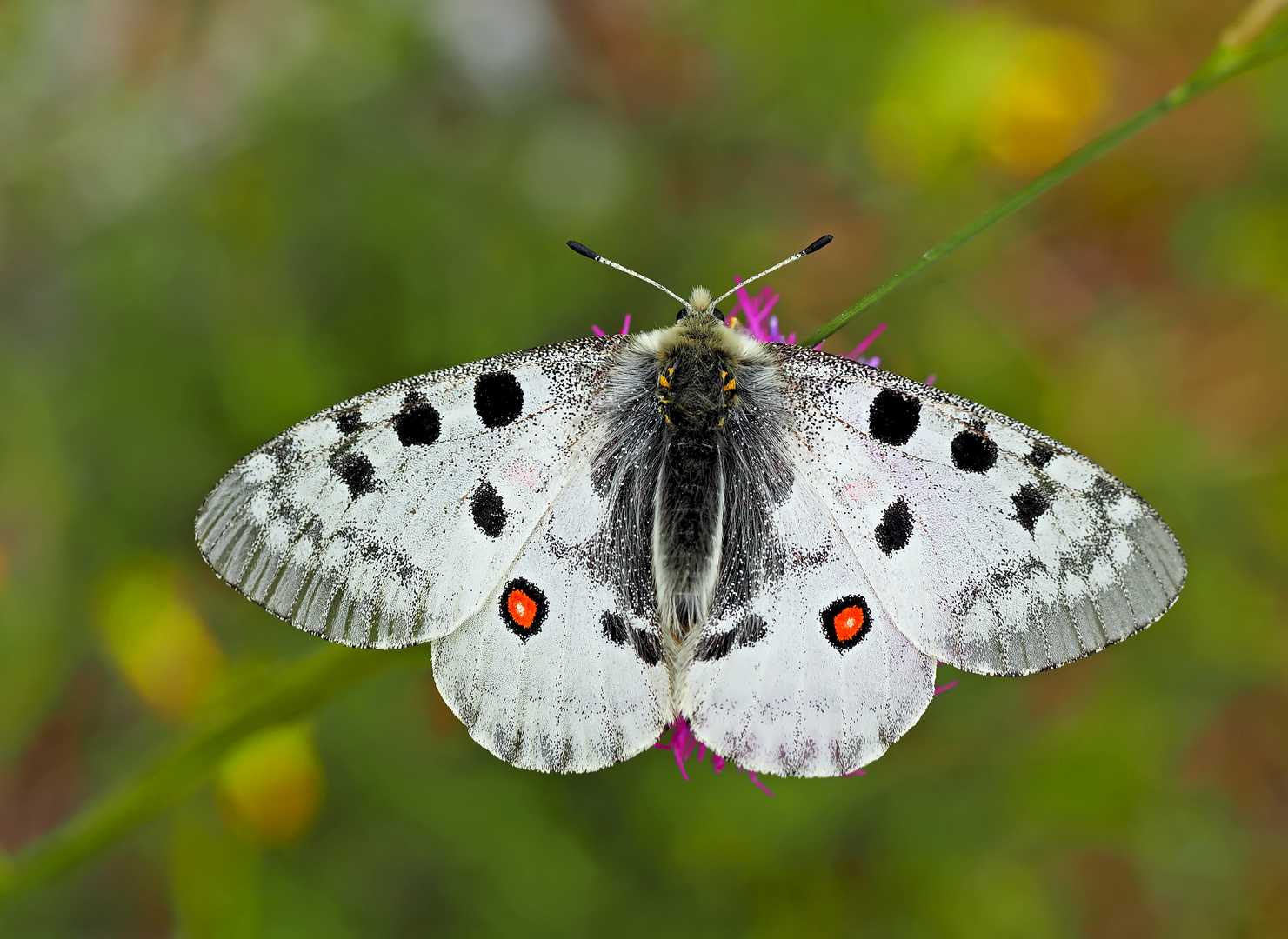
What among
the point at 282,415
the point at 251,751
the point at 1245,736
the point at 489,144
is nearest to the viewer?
the point at 251,751

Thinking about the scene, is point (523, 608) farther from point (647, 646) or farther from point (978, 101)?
point (978, 101)

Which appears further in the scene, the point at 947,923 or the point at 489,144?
the point at 489,144

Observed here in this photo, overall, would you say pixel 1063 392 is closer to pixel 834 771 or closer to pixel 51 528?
pixel 834 771

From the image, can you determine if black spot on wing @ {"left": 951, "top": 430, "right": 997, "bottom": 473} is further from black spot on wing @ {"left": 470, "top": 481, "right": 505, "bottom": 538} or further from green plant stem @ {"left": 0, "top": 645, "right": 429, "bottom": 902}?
green plant stem @ {"left": 0, "top": 645, "right": 429, "bottom": 902}

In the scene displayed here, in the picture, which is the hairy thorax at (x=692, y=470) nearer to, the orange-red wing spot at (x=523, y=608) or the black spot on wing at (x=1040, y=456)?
the orange-red wing spot at (x=523, y=608)

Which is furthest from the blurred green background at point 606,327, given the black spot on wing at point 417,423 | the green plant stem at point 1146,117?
the green plant stem at point 1146,117

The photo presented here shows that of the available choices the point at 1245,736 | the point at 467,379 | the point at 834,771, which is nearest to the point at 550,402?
the point at 467,379
